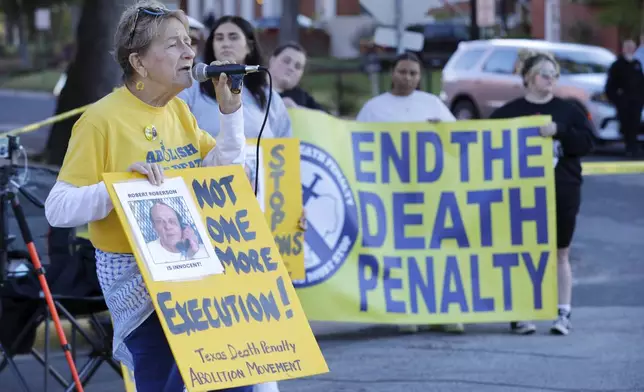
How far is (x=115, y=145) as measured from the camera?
13.2 feet

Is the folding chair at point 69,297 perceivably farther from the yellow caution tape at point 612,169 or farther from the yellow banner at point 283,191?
the yellow caution tape at point 612,169

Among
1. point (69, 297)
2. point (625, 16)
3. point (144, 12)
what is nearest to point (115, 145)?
point (144, 12)

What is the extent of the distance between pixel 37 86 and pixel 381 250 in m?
42.0

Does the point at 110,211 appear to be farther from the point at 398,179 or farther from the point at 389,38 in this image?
the point at 389,38

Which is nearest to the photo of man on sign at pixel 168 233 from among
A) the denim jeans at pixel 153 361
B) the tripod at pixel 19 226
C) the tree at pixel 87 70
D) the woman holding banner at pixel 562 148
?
the denim jeans at pixel 153 361

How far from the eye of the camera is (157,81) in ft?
13.3

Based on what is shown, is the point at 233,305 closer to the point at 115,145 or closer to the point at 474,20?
the point at 115,145

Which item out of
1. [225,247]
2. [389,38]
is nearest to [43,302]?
[225,247]

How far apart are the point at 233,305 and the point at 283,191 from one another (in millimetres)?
3351

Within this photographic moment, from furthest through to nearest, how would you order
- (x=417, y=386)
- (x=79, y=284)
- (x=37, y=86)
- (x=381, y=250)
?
(x=37, y=86) < (x=381, y=250) < (x=417, y=386) < (x=79, y=284)

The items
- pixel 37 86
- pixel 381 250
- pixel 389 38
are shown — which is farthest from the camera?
pixel 37 86

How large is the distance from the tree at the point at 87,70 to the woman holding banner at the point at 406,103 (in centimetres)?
757

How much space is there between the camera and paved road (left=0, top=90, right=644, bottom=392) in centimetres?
683

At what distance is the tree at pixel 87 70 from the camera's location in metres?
15.9
